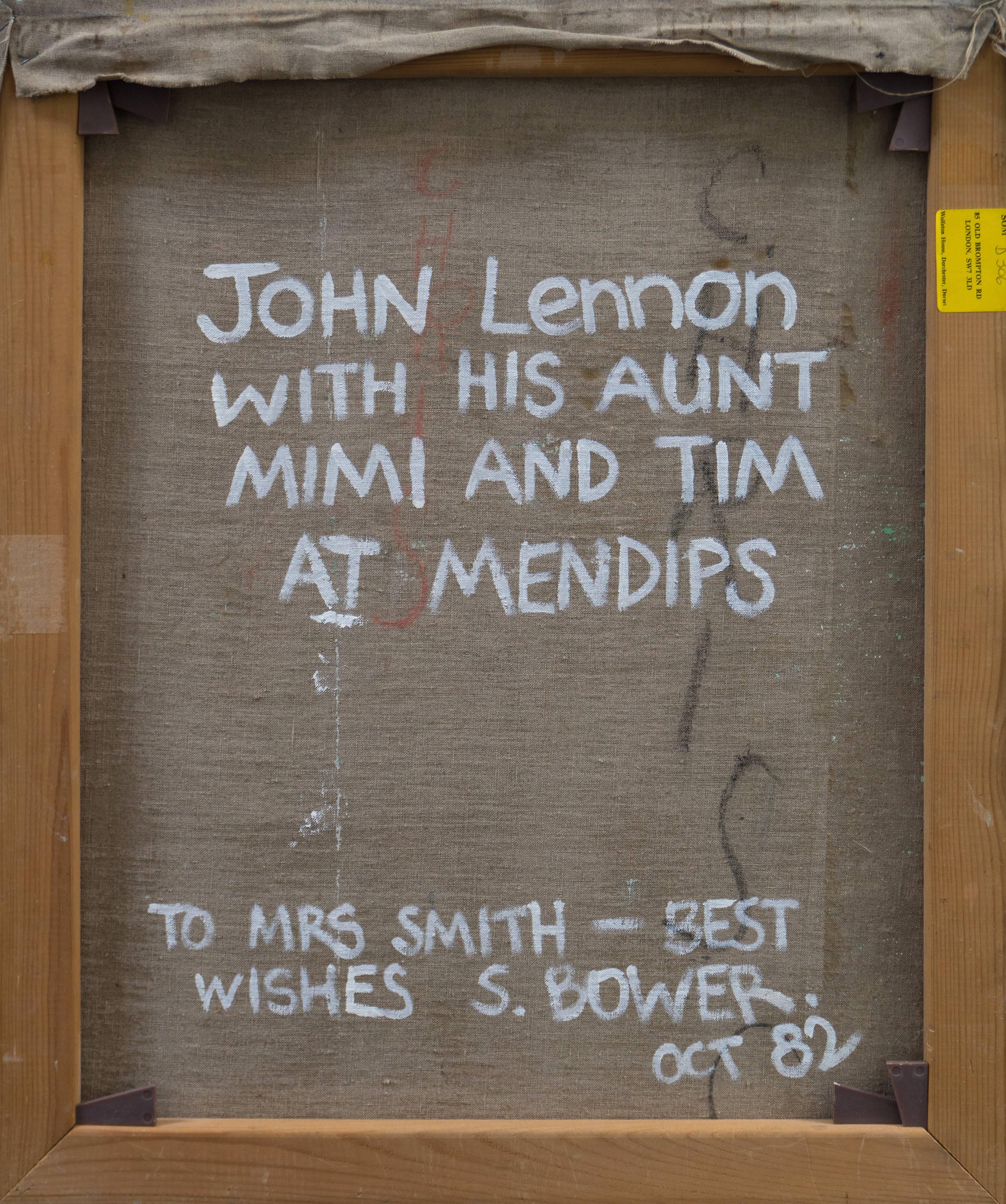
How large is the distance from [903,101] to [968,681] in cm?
102

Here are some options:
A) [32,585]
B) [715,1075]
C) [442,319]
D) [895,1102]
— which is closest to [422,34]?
[442,319]

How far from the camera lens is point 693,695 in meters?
1.52

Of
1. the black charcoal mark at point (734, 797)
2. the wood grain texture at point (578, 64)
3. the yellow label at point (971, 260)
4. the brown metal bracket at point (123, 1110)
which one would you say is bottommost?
the brown metal bracket at point (123, 1110)

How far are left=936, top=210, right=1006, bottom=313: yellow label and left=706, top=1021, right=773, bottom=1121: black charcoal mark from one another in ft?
4.28

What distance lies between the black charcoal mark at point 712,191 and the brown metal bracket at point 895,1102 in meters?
1.49

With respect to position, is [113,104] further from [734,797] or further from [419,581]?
[734,797]

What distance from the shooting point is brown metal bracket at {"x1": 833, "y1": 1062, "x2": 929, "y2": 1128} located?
1.47 m

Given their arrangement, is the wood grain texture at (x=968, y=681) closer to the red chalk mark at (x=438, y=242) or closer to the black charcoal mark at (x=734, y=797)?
the black charcoal mark at (x=734, y=797)

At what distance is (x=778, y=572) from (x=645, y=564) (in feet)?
0.78

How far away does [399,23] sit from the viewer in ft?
4.80

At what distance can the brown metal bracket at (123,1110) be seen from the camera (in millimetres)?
1497

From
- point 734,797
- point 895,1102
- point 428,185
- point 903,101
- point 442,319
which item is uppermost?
point 903,101

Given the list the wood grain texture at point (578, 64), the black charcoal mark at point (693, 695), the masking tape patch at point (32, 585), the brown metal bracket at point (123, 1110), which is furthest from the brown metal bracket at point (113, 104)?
the brown metal bracket at point (123, 1110)

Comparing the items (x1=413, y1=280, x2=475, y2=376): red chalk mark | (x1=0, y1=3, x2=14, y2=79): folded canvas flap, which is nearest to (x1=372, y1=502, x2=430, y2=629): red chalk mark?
(x1=413, y1=280, x2=475, y2=376): red chalk mark
